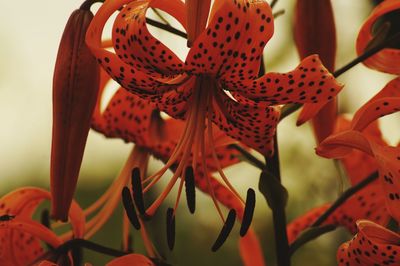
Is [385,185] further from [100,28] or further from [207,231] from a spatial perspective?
[207,231]

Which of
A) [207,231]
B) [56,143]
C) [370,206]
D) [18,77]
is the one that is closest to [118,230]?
[207,231]

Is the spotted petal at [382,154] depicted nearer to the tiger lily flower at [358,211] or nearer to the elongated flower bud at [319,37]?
the elongated flower bud at [319,37]

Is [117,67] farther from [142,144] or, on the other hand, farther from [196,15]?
[142,144]

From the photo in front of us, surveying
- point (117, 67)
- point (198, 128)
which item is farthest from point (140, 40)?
point (198, 128)

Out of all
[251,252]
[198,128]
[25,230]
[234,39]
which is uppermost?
[234,39]

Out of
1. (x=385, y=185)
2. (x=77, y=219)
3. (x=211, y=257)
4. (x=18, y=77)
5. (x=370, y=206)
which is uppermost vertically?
(x=385, y=185)

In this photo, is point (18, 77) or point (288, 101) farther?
point (18, 77)
